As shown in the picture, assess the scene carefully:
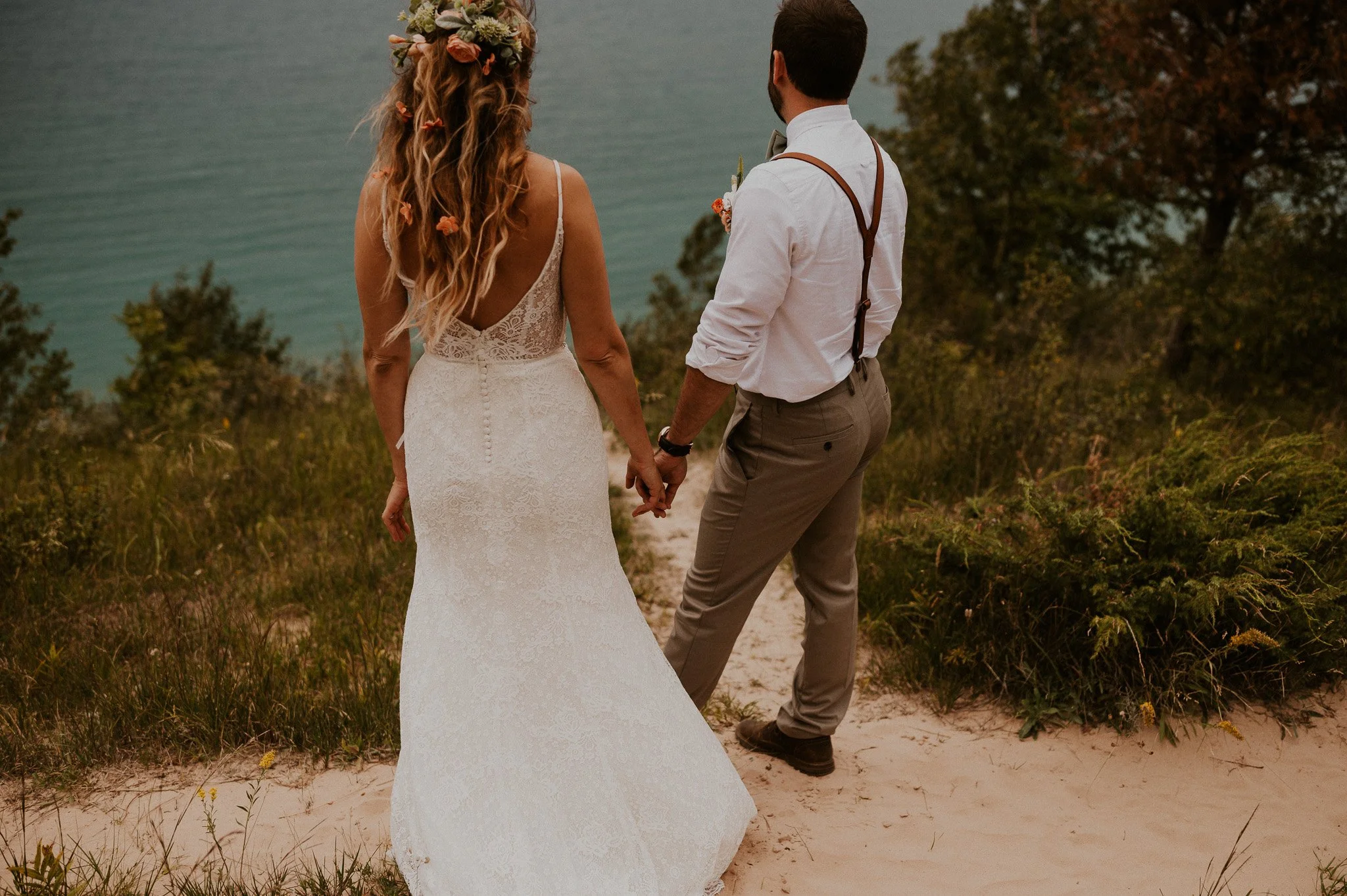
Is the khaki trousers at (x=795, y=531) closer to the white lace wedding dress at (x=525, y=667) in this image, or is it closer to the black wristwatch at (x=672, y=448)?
the black wristwatch at (x=672, y=448)

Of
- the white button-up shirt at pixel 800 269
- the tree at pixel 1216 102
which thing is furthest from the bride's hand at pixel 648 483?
the tree at pixel 1216 102

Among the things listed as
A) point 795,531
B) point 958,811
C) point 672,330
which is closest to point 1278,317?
point 672,330

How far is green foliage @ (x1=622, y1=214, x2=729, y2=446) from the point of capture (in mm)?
6441

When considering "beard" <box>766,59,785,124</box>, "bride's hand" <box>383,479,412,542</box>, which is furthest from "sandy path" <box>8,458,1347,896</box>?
"beard" <box>766,59,785,124</box>

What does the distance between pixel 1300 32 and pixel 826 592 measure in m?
6.09

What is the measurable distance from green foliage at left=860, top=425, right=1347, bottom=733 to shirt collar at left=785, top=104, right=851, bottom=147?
1.67 meters

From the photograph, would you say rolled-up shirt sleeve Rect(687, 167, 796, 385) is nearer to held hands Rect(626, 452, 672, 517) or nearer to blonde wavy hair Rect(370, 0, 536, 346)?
held hands Rect(626, 452, 672, 517)

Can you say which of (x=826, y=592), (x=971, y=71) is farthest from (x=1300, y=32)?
(x=826, y=592)

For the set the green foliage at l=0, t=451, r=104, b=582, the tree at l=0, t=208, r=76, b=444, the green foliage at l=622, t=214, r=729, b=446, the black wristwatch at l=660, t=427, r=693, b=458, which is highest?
the black wristwatch at l=660, t=427, r=693, b=458

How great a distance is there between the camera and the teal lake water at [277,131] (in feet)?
84.5

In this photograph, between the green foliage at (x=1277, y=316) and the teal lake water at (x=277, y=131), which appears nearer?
the green foliage at (x=1277, y=316)

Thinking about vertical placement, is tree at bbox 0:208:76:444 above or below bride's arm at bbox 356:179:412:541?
below

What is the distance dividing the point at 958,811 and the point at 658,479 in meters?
1.40

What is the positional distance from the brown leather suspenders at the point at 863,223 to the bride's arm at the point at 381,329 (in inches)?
37.8
